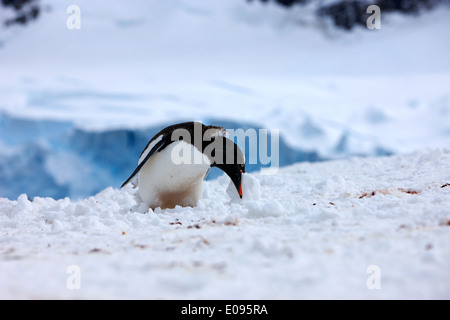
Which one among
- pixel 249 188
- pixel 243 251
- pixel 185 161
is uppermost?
pixel 185 161

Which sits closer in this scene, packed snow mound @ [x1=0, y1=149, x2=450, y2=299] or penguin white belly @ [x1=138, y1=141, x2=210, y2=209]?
packed snow mound @ [x1=0, y1=149, x2=450, y2=299]

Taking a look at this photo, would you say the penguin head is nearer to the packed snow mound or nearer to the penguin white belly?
the penguin white belly

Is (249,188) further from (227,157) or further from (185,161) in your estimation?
(185,161)

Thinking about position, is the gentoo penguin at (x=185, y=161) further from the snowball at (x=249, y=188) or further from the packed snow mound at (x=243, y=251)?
the packed snow mound at (x=243, y=251)

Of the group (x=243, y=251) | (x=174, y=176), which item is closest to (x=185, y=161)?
(x=174, y=176)

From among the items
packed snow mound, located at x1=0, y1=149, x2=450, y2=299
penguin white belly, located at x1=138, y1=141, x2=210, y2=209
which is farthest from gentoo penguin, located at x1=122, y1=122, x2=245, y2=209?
packed snow mound, located at x1=0, y1=149, x2=450, y2=299

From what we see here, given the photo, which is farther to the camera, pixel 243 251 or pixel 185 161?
pixel 185 161
